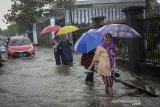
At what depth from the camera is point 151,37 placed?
14070 mm

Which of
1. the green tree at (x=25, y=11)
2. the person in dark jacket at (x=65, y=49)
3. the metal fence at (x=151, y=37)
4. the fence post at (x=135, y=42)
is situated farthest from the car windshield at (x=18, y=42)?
the green tree at (x=25, y=11)

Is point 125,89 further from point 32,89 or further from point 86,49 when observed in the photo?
point 32,89

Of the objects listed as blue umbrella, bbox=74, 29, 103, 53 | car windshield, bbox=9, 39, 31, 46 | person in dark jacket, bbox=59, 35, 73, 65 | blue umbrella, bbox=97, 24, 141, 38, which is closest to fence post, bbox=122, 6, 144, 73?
blue umbrella, bbox=74, 29, 103, 53

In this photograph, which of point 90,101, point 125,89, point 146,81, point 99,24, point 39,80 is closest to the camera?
point 90,101

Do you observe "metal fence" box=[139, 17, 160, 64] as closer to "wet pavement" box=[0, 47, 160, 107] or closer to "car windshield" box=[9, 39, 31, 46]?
"wet pavement" box=[0, 47, 160, 107]

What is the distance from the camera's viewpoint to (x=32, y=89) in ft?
41.3

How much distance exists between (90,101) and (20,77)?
21.5 feet

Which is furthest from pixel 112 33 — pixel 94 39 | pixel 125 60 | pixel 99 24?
pixel 99 24

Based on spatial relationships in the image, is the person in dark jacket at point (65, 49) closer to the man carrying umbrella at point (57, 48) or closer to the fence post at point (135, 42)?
the man carrying umbrella at point (57, 48)

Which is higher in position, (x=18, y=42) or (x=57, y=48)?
(x=57, y=48)

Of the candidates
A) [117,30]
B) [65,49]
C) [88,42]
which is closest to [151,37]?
[88,42]

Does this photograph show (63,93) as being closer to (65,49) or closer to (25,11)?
(65,49)

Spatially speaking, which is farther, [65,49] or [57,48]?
[57,48]

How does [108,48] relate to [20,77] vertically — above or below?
above
